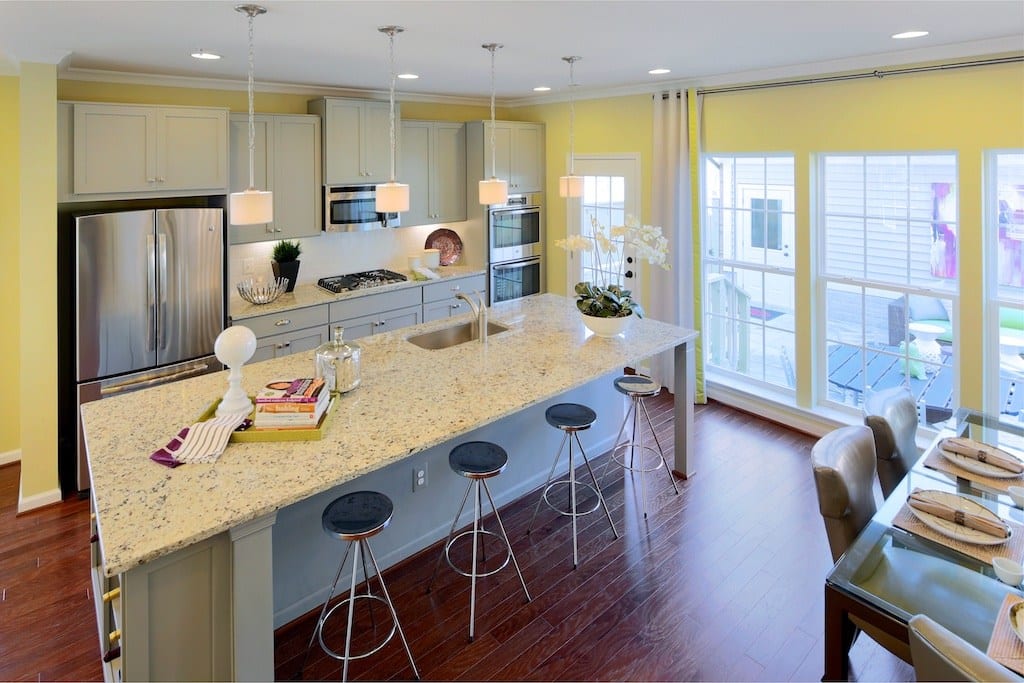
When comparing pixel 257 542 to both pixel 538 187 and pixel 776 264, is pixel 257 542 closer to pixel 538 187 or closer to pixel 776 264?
pixel 776 264

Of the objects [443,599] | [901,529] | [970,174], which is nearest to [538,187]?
[970,174]

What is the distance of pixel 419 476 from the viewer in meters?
3.23

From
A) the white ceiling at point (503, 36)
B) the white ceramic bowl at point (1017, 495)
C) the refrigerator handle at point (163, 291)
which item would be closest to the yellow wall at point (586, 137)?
the white ceiling at point (503, 36)

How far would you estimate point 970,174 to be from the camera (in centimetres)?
379

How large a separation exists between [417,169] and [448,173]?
38 cm

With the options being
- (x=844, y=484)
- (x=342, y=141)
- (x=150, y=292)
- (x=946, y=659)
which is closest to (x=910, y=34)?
(x=844, y=484)

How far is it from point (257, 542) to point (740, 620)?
2.11 metres

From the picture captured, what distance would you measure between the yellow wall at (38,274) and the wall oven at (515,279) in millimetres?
3618

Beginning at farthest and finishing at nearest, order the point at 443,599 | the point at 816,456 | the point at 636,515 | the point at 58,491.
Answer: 1. the point at 58,491
2. the point at 636,515
3. the point at 443,599
4. the point at 816,456

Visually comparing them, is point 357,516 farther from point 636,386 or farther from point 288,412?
point 636,386

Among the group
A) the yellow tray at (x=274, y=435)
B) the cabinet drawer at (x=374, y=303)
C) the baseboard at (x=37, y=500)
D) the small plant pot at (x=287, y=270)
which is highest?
the small plant pot at (x=287, y=270)

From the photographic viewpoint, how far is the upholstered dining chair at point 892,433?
2787 millimetres

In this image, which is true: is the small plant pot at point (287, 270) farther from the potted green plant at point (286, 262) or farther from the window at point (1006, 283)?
the window at point (1006, 283)

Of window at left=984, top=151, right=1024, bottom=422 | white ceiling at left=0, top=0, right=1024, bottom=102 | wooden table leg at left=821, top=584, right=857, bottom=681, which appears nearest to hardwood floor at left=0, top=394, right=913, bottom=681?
wooden table leg at left=821, top=584, right=857, bottom=681
